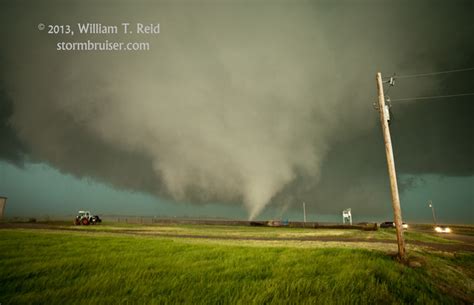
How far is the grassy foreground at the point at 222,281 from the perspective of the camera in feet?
22.0

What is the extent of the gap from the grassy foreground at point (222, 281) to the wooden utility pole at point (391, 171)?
1237mm

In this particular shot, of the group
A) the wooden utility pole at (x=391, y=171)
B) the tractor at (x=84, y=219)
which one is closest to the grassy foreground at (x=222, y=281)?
the wooden utility pole at (x=391, y=171)

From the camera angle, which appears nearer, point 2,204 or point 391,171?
point 391,171

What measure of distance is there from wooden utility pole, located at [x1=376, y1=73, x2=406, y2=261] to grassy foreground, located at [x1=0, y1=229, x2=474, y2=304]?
4.06 ft

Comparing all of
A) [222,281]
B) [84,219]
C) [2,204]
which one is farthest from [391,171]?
[2,204]

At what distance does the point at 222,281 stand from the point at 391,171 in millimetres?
11599

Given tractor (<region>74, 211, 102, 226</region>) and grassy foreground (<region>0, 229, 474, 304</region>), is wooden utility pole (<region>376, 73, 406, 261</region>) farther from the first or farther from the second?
tractor (<region>74, 211, 102, 226</region>)

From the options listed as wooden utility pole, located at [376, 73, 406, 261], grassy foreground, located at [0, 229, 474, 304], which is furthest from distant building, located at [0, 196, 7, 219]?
wooden utility pole, located at [376, 73, 406, 261]

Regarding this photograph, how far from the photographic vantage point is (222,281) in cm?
844

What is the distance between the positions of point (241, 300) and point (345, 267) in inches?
264

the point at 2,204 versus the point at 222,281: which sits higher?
the point at 2,204

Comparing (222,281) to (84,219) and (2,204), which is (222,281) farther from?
(2,204)

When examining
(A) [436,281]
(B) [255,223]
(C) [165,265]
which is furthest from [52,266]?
Result: (B) [255,223]

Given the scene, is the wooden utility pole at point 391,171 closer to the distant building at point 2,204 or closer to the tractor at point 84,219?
the tractor at point 84,219
